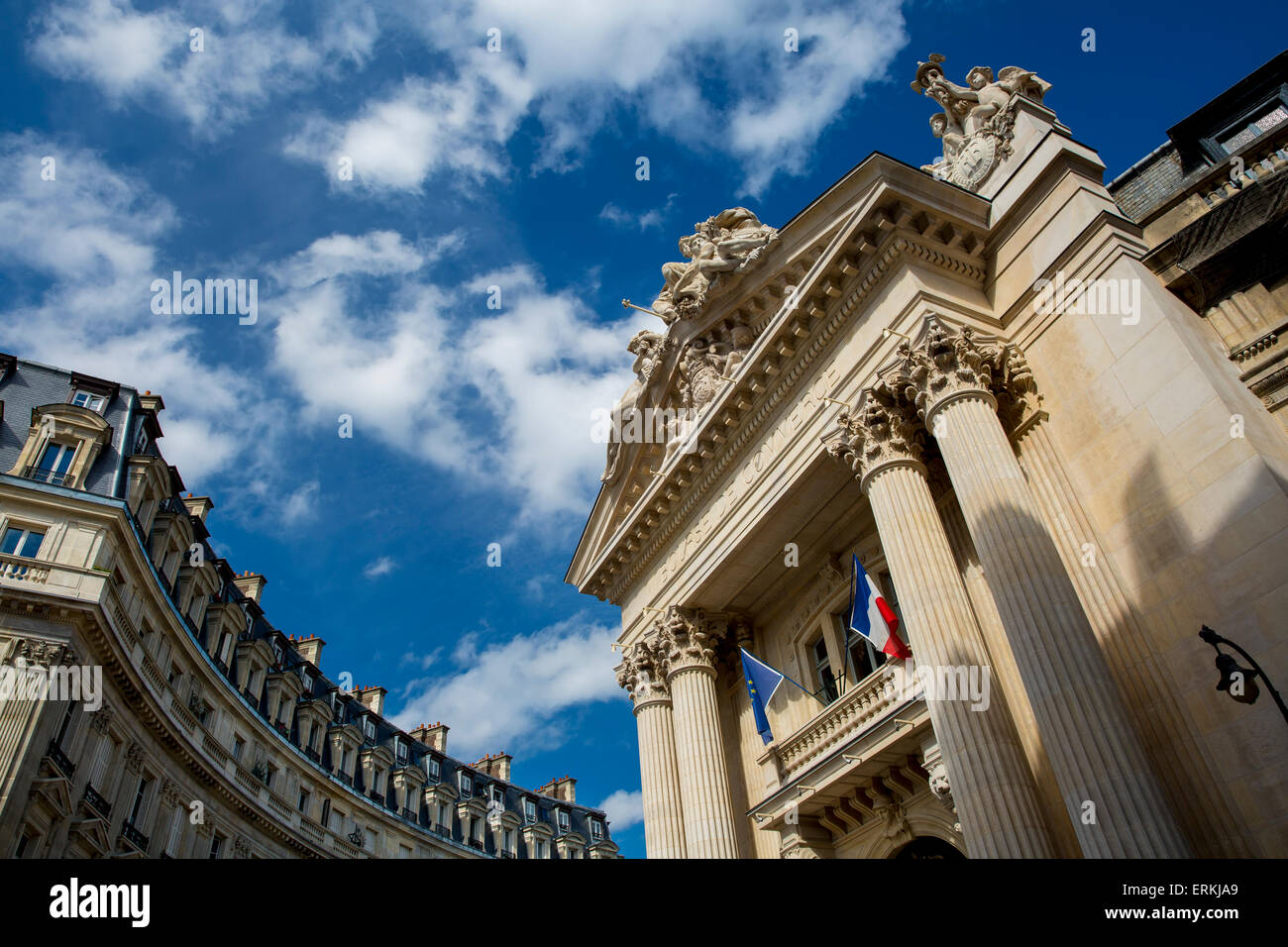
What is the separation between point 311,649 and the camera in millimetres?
45938

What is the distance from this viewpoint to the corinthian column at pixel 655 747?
58.7ft

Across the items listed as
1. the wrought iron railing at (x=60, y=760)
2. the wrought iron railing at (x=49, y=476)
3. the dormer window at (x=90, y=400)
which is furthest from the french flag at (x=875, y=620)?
the dormer window at (x=90, y=400)

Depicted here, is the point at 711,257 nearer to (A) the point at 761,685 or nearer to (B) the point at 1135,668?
(A) the point at 761,685

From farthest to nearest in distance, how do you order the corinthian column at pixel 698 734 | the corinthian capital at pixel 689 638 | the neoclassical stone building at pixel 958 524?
1. the corinthian capital at pixel 689 638
2. the corinthian column at pixel 698 734
3. the neoclassical stone building at pixel 958 524

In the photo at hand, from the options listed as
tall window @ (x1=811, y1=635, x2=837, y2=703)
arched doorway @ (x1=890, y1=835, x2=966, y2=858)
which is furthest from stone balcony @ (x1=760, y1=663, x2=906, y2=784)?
arched doorway @ (x1=890, y1=835, x2=966, y2=858)

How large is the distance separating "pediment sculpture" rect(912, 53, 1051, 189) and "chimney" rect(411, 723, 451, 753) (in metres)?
44.9

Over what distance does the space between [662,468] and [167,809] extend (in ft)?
68.7

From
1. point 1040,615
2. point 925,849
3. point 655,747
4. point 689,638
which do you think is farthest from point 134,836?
point 1040,615

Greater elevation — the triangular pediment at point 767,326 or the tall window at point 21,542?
the tall window at point 21,542

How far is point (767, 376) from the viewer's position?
1736 centimetres

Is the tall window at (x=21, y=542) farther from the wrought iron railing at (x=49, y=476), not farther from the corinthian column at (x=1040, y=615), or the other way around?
the corinthian column at (x=1040, y=615)

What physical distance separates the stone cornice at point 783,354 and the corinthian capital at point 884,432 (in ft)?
7.68
